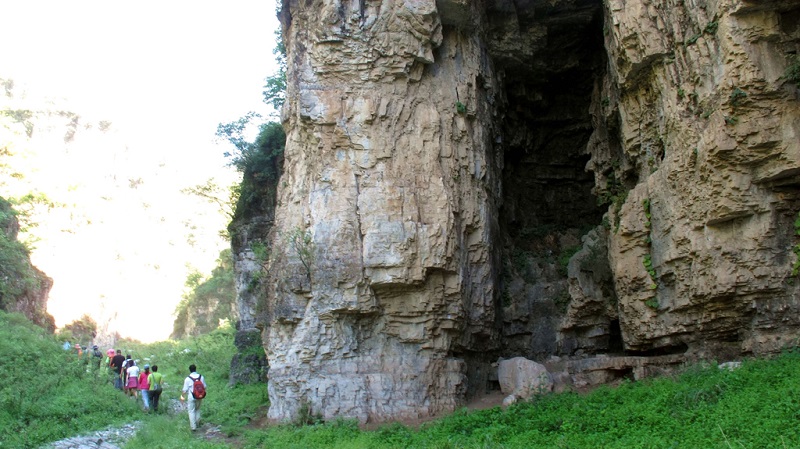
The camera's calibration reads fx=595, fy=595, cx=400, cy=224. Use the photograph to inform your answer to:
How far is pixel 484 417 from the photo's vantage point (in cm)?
1124

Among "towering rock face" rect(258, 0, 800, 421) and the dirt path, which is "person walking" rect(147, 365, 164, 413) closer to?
the dirt path

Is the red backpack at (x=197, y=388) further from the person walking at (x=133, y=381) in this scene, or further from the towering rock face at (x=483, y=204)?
the person walking at (x=133, y=381)

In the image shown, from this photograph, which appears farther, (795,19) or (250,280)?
(250,280)

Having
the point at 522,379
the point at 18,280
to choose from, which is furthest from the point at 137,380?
the point at 18,280

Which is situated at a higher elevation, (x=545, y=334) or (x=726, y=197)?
(x=726, y=197)

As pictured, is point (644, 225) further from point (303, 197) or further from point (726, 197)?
point (303, 197)

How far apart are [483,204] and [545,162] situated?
654 cm

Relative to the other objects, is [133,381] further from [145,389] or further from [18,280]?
[18,280]

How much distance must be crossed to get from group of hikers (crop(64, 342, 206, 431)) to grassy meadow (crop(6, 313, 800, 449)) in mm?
339

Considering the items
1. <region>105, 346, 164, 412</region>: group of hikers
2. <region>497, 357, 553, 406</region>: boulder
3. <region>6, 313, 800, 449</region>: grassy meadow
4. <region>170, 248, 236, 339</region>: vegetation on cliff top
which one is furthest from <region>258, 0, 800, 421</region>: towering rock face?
<region>170, 248, 236, 339</region>: vegetation on cliff top

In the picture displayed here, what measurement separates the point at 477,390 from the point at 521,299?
12.2ft

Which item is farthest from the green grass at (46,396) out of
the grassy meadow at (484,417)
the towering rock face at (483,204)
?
the towering rock face at (483,204)

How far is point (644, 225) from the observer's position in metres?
13.0

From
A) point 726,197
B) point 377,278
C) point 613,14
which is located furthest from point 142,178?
point 726,197
